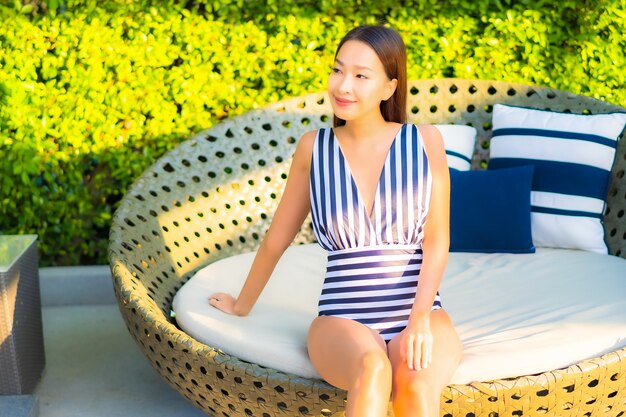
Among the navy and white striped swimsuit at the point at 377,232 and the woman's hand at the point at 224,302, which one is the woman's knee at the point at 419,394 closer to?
the navy and white striped swimsuit at the point at 377,232

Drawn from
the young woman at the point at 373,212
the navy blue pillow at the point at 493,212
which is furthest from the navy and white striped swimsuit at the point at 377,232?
the navy blue pillow at the point at 493,212

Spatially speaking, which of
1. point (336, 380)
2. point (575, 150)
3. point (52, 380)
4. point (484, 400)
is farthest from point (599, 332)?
point (52, 380)

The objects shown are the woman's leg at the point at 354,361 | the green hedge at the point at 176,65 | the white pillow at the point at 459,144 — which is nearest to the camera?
the woman's leg at the point at 354,361

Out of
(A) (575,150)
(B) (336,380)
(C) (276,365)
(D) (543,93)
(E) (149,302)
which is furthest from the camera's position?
(D) (543,93)

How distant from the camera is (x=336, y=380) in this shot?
2.22 metres

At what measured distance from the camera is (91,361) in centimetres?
350

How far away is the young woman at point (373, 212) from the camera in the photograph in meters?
2.27

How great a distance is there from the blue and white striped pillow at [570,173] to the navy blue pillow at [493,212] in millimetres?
89

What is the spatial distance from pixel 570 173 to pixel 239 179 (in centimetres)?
127

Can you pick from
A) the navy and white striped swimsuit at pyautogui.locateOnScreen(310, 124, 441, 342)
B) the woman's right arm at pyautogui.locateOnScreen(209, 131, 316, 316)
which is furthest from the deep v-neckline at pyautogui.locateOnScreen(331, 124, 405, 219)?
the woman's right arm at pyautogui.locateOnScreen(209, 131, 316, 316)

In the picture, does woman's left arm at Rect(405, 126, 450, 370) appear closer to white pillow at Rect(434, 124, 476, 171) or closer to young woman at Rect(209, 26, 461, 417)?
young woman at Rect(209, 26, 461, 417)

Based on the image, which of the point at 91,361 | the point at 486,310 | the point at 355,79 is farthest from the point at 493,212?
the point at 91,361

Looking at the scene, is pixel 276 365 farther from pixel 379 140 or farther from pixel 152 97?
pixel 152 97

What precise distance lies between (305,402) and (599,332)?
0.88m
